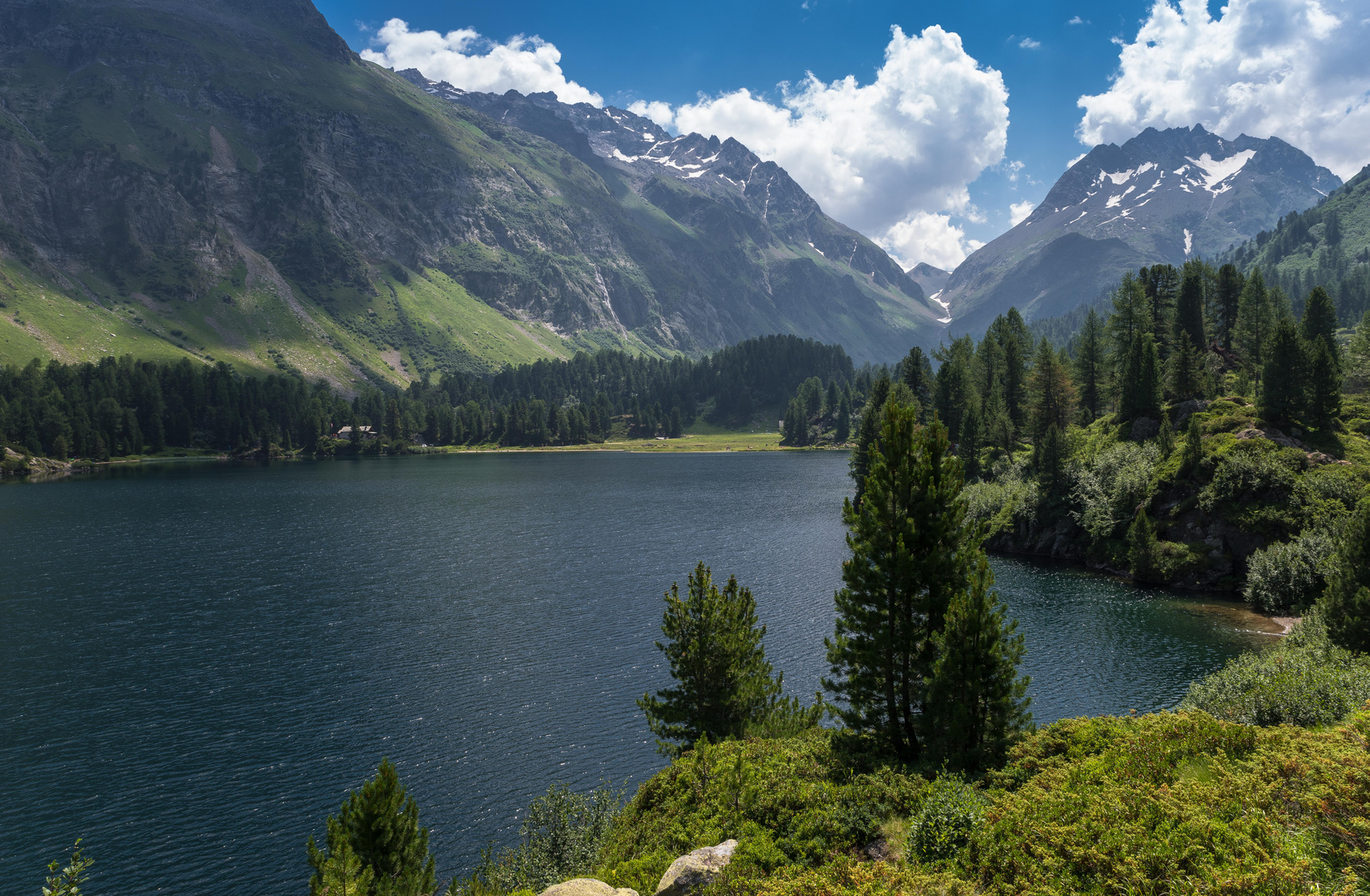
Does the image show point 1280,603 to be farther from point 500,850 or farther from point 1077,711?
point 500,850

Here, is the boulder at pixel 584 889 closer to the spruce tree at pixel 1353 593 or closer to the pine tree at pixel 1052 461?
the spruce tree at pixel 1353 593

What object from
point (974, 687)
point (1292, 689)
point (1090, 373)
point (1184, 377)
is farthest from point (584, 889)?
point (1090, 373)

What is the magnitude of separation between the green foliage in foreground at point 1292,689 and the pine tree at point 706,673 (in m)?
21.0

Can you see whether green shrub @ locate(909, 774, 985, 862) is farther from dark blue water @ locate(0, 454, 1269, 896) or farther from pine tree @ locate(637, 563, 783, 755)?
dark blue water @ locate(0, 454, 1269, 896)

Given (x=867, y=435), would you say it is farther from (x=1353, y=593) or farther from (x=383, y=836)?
(x=383, y=836)

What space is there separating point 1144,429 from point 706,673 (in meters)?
84.8

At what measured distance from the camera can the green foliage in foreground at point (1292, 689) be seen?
96.9ft

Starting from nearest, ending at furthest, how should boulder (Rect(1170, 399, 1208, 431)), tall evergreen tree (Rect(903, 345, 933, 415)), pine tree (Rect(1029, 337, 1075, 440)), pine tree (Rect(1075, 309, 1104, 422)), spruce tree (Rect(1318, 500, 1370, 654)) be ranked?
spruce tree (Rect(1318, 500, 1370, 654))
boulder (Rect(1170, 399, 1208, 431))
pine tree (Rect(1029, 337, 1075, 440))
pine tree (Rect(1075, 309, 1104, 422))
tall evergreen tree (Rect(903, 345, 933, 415))

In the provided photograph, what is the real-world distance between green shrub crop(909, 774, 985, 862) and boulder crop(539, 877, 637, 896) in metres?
8.40

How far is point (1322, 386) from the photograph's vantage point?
76500 millimetres

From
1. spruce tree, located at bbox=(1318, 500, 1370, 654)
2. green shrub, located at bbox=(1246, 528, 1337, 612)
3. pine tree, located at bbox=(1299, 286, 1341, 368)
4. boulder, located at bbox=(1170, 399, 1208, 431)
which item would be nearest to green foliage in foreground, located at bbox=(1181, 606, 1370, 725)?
spruce tree, located at bbox=(1318, 500, 1370, 654)

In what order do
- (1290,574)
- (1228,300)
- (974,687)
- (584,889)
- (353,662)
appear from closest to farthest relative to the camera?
(584,889) < (974,687) < (353,662) < (1290,574) < (1228,300)

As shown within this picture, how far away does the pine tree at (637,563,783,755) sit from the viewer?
33.9m

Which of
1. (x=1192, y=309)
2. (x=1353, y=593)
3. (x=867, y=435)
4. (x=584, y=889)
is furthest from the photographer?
(x=867, y=435)
